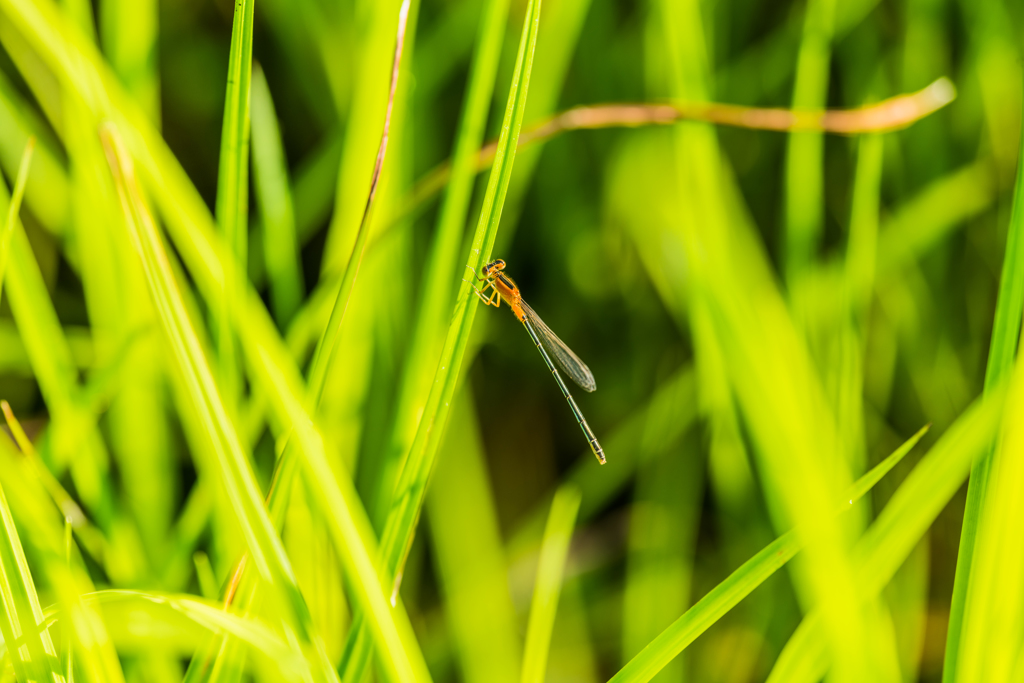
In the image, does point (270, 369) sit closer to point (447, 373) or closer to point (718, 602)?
point (447, 373)

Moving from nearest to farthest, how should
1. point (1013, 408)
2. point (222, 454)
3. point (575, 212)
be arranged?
point (222, 454)
point (1013, 408)
point (575, 212)

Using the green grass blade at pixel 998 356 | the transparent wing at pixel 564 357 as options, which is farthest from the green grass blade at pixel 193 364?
the transparent wing at pixel 564 357

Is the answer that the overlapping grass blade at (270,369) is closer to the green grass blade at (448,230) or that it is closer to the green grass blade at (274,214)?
the green grass blade at (448,230)

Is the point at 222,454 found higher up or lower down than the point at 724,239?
lower down

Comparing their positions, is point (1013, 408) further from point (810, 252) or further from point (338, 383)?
point (338, 383)

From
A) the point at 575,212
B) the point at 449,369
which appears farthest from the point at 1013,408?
the point at 575,212

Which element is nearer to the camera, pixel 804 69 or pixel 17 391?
pixel 804 69

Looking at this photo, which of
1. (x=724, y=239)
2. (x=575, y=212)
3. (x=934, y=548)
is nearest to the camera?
(x=724, y=239)

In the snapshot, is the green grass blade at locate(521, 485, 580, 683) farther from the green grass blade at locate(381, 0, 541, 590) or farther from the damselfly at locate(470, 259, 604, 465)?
the damselfly at locate(470, 259, 604, 465)
